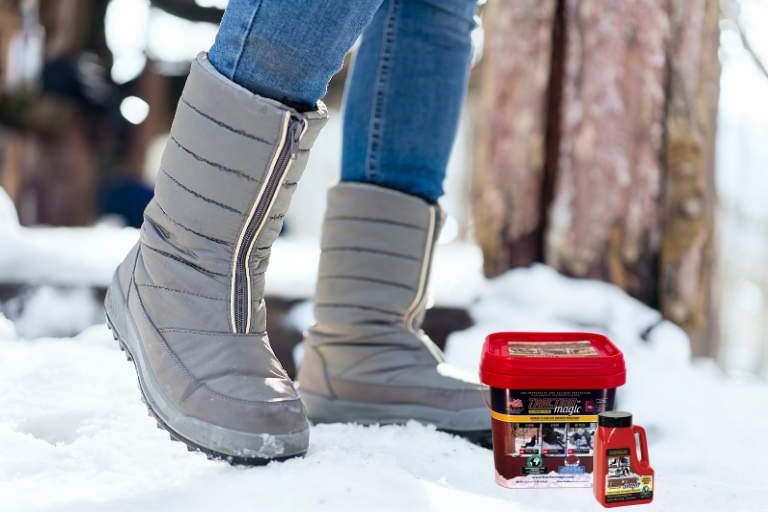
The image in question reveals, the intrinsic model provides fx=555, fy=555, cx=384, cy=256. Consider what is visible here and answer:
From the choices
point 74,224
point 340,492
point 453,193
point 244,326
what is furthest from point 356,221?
point 453,193

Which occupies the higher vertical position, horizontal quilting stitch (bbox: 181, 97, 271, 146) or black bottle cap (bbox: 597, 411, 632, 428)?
horizontal quilting stitch (bbox: 181, 97, 271, 146)

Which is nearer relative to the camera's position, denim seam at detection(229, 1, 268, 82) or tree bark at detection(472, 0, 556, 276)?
denim seam at detection(229, 1, 268, 82)

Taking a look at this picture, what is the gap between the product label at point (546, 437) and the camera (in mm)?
650

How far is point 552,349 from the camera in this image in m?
0.72

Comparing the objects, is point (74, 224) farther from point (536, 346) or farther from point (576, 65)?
point (536, 346)

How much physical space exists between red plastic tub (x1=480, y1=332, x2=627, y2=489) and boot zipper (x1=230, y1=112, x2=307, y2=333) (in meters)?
0.32

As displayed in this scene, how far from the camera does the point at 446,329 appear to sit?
1281mm

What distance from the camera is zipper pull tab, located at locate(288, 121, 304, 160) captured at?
2.06 feet

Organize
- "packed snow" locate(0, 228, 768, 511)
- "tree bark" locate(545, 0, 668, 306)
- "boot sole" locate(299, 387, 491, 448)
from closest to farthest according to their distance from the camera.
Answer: "packed snow" locate(0, 228, 768, 511)
"boot sole" locate(299, 387, 491, 448)
"tree bark" locate(545, 0, 668, 306)

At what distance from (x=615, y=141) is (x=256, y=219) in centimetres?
103

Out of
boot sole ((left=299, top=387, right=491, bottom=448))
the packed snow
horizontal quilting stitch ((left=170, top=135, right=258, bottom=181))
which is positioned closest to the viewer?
the packed snow

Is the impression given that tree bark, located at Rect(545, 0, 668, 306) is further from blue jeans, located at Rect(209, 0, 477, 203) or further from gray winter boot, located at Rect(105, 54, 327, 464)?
gray winter boot, located at Rect(105, 54, 327, 464)

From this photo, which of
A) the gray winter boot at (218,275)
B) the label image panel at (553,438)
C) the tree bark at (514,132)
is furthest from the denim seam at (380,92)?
the tree bark at (514,132)

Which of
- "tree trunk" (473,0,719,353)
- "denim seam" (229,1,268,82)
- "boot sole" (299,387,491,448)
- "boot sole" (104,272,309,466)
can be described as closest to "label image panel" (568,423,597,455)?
"boot sole" (299,387,491,448)
